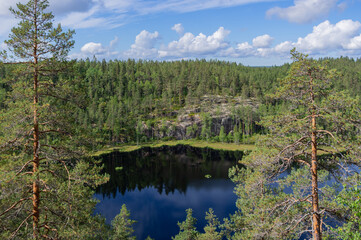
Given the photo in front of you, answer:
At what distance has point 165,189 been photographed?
6562 centimetres

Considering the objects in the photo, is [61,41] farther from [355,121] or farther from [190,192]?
[190,192]

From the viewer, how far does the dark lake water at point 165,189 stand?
1932 inches

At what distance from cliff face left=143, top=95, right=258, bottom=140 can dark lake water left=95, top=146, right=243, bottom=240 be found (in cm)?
2704

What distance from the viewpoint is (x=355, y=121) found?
11.3m

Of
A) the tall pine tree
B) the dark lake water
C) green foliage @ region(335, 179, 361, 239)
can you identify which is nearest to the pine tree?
green foliage @ region(335, 179, 361, 239)

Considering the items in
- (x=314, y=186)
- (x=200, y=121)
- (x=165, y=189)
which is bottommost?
(x=165, y=189)

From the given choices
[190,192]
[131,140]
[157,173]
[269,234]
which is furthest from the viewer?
[131,140]

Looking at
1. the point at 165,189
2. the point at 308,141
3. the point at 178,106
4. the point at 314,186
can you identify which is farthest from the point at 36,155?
the point at 178,106

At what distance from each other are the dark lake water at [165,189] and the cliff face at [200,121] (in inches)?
1064

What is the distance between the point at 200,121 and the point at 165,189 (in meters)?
71.8

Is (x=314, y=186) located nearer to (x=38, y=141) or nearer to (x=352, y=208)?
(x=352, y=208)

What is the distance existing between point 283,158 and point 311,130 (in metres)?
2.07

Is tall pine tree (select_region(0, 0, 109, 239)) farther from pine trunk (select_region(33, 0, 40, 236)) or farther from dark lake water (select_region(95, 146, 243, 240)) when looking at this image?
dark lake water (select_region(95, 146, 243, 240))

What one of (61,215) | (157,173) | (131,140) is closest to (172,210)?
(157,173)
